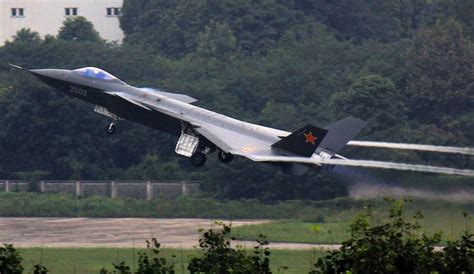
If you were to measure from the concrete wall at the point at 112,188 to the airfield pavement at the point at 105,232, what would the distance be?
260 inches

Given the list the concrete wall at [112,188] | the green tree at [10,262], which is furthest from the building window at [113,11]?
the green tree at [10,262]

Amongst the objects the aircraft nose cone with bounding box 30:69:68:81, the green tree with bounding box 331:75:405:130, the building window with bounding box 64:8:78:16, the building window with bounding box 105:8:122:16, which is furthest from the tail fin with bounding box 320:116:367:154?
the building window with bounding box 105:8:122:16

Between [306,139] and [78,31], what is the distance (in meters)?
55.4

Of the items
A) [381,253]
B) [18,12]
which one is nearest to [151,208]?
[381,253]

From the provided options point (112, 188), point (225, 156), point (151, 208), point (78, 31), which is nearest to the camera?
point (225, 156)

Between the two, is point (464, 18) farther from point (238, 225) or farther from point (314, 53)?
point (238, 225)

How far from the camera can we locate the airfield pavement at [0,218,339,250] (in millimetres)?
52250

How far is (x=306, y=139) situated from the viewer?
47375 millimetres

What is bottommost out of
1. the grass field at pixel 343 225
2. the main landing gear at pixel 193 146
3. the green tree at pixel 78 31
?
the grass field at pixel 343 225

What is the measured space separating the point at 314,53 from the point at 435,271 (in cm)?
6741

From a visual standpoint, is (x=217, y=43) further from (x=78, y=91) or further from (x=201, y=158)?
(x=201, y=158)

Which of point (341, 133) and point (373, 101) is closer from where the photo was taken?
point (341, 133)

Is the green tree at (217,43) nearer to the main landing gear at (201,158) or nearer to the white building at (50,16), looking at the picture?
the white building at (50,16)

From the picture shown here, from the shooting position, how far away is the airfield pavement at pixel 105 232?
52250 millimetres
